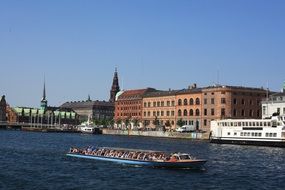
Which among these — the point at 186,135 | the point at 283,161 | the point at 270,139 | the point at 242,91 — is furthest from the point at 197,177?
the point at 242,91

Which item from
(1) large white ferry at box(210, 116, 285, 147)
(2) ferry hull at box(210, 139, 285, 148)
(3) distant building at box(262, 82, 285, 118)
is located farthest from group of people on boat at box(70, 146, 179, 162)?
(3) distant building at box(262, 82, 285, 118)

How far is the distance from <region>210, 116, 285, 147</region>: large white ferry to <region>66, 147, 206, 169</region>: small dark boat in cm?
6034

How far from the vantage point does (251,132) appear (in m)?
141

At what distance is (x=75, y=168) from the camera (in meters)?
73.9

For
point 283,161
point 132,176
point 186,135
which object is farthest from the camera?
point 186,135

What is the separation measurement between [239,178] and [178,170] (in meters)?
8.94

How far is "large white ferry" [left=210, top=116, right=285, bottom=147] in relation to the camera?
5276 inches

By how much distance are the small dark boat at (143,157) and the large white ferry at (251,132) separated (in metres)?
60.3

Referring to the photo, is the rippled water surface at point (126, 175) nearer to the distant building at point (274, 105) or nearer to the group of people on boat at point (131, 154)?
the group of people on boat at point (131, 154)

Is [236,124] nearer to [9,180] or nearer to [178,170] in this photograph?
[178,170]

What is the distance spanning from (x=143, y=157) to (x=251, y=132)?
69.9m

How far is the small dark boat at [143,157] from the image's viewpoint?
237 feet

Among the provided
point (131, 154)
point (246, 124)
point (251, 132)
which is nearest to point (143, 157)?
point (131, 154)

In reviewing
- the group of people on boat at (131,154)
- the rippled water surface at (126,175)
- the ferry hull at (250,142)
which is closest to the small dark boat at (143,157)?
the group of people on boat at (131,154)
